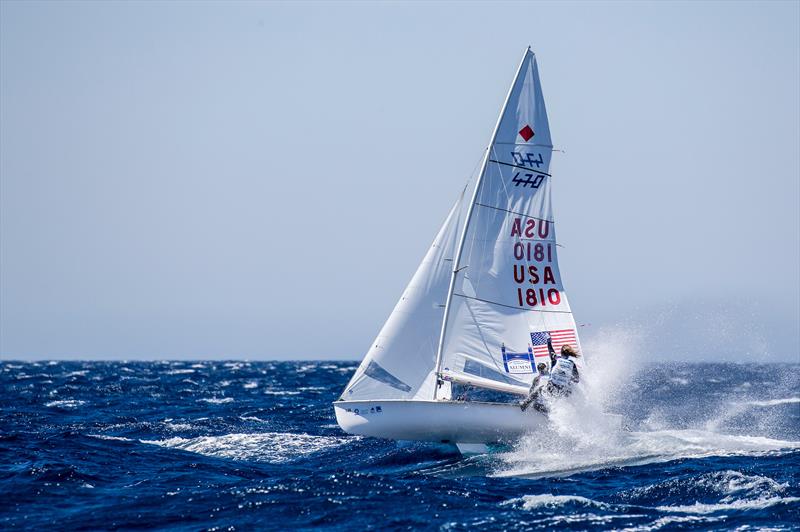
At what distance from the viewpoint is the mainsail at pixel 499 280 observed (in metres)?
23.4

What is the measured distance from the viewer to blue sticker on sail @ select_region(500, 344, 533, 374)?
23797 millimetres

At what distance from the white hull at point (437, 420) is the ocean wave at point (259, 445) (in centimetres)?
266

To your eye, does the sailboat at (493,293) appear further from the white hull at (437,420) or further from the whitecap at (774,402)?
the whitecap at (774,402)

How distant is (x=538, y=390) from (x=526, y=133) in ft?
20.2

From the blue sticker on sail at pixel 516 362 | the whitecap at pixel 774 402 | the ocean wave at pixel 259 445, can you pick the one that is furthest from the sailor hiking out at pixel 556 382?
the whitecap at pixel 774 402

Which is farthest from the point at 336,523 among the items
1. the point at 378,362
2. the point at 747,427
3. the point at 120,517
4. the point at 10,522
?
the point at 747,427

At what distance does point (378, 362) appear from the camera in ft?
74.6

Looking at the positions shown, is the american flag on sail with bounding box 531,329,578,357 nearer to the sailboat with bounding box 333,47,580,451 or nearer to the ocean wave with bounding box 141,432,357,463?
the sailboat with bounding box 333,47,580,451

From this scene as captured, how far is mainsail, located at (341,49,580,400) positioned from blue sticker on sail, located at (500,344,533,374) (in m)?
0.02

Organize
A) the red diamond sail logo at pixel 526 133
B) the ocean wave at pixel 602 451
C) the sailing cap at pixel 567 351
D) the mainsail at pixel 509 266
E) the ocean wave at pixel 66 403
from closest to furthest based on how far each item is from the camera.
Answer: the ocean wave at pixel 602 451 < the sailing cap at pixel 567 351 < the mainsail at pixel 509 266 < the red diamond sail logo at pixel 526 133 < the ocean wave at pixel 66 403

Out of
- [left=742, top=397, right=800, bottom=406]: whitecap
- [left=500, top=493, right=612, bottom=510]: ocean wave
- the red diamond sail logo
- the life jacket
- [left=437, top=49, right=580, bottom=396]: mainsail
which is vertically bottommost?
[left=742, top=397, right=800, bottom=406]: whitecap

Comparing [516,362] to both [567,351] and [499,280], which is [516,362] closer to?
[567,351]

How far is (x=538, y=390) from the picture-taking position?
74.7 ft

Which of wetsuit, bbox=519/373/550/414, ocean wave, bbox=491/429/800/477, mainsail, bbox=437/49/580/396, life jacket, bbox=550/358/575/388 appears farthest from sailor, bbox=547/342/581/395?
ocean wave, bbox=491/429/800/477
